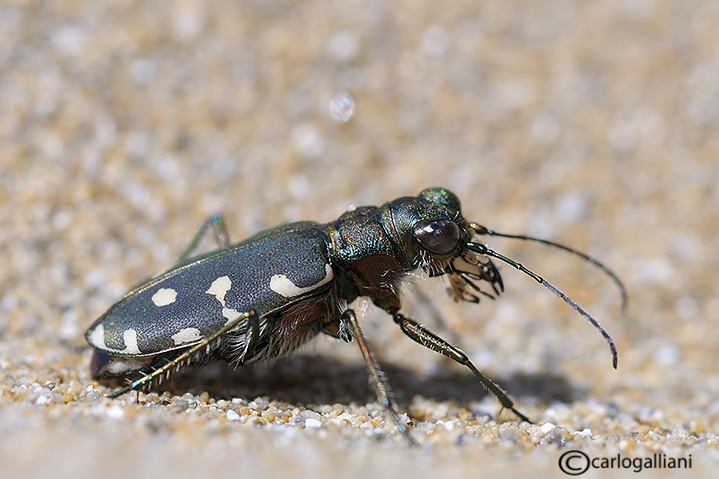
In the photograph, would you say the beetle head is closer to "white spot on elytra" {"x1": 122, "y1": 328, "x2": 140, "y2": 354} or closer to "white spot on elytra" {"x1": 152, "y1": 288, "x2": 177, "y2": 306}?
"white spot on elytra" {"x1": 152, "y1": 288, "x2": 177, "y2": 306}

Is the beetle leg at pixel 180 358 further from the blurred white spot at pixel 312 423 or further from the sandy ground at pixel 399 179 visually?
the blurred white spot at pixel 312 423

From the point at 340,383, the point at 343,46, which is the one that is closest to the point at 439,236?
the point at 340,383

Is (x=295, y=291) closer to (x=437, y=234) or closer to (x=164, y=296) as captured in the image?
(x=164, y=296)

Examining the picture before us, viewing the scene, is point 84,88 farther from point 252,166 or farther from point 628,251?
point 628,251

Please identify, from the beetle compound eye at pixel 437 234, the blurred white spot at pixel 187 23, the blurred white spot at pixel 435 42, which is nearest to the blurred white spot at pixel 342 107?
the blurred white spot at pixel 435 42

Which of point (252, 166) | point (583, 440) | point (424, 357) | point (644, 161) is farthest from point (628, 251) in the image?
point (252, 166)

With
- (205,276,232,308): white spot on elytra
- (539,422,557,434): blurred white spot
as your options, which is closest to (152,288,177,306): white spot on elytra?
(205,276,232,308): white spot on elytra
